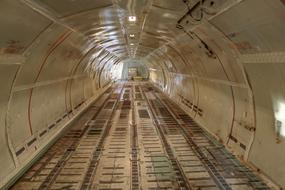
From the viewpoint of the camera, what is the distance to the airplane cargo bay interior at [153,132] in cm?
424

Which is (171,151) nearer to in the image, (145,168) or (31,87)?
(145,168)

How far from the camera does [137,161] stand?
655cm

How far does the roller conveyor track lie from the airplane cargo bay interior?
27mm

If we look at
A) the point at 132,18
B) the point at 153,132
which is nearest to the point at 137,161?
the point at 153,132

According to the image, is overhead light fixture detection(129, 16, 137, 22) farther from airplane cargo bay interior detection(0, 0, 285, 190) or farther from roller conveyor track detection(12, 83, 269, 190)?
roller conveyor track detection(12, 83, 269, 190)

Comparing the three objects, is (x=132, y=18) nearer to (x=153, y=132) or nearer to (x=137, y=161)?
(x=137, y=161)

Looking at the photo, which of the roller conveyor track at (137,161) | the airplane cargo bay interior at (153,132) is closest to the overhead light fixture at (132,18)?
the airplane cargo bay interior at (153,132)

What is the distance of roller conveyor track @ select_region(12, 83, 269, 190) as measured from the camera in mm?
5395

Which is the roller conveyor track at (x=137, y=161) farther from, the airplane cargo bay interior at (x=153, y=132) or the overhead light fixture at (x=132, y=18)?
the overhead light fixture at (x=132, y=18)

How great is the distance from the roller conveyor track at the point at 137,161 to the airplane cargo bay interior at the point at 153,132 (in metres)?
0.03

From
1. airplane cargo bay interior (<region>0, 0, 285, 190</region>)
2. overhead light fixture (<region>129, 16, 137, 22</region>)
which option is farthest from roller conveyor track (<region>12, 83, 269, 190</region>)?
overhead light fixture (<region>129, 16, 137, 22</region>)

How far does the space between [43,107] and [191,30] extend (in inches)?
184

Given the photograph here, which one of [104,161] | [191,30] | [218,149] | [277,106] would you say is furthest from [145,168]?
[191,30]

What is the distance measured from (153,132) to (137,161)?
109 inches
